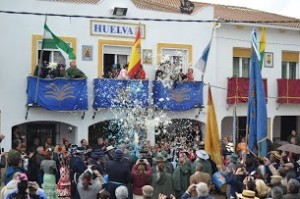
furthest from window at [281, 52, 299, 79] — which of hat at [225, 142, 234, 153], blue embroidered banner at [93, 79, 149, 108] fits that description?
blue embroidered banner at [93, 79, 149, 108]

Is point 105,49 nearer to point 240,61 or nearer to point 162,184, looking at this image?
point 240,61

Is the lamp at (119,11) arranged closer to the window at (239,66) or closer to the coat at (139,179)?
the window at (239,66)

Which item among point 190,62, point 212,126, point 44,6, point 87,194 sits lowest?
point 87,194

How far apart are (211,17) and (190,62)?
7.05 ft

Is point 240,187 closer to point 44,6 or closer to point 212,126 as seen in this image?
point 212,126

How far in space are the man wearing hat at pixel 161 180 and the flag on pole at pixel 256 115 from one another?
7.05ft

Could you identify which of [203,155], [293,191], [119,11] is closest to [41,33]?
[119,11]

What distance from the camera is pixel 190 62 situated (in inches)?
866

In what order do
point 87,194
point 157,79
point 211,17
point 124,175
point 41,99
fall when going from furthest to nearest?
point 211,17 < point 157,79 < point 41,99 < point 124,175 < point 87,194

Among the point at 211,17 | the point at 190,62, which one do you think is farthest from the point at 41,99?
the point at 211,17

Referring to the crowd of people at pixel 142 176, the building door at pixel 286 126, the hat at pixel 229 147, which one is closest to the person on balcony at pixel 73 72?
the crowd of people at pixel 142 176

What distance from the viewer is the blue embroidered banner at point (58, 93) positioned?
18.6m

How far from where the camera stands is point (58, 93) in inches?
744

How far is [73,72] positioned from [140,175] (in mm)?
8454
